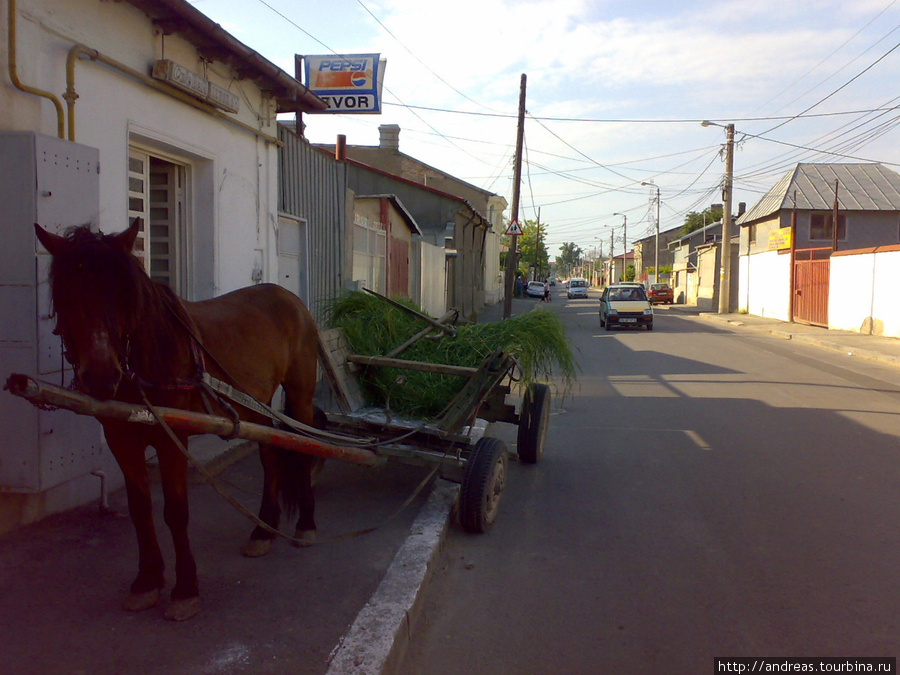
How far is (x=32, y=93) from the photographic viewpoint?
421 cm

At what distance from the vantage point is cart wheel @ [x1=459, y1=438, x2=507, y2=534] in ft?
15.1

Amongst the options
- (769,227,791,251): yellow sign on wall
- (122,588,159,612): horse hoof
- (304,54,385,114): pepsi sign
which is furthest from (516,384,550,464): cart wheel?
(769,227,791,251): yellow sign on wall

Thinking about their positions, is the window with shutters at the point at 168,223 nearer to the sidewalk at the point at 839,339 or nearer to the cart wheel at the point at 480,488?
the cart wheel at the point at 480,488

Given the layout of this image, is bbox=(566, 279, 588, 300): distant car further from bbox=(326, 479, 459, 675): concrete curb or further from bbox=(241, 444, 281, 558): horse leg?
bbox=(241, 444, 281, 558): horse leg

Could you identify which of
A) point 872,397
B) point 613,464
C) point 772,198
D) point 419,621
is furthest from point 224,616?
point 772,198

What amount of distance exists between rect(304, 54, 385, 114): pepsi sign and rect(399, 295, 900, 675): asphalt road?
23.1 feet

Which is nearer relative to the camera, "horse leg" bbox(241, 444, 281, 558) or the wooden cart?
"horse leg" bbox(241, 444, 281, 558)

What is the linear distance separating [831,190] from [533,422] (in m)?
34.5

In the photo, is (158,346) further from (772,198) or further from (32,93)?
(772,198)

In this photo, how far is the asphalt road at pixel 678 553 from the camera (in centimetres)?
330

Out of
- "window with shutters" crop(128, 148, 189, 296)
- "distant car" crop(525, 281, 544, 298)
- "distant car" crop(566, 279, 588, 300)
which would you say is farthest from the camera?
"distant car" crop(566, 279, 588, 300)

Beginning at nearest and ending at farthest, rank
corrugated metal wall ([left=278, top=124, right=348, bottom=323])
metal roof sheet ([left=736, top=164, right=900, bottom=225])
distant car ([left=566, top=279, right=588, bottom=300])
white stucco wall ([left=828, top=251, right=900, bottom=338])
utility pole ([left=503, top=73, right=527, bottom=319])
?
corrugated metal wall ([left=278, top=124, right=348, bottom=323]), white stucco wall ([left=828, top=251, right=900, bottom=338]), utility pole ([left=503, top=73, right=527, bottom=319]), metal roof sheet ([left=736, top=164, right=900, bottom=225]), distant car ([left=566, top=279, right=588, bottom=300])

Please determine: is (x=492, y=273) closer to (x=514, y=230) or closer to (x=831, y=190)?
(x=831, y=190)

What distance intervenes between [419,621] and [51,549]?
2230 mm
